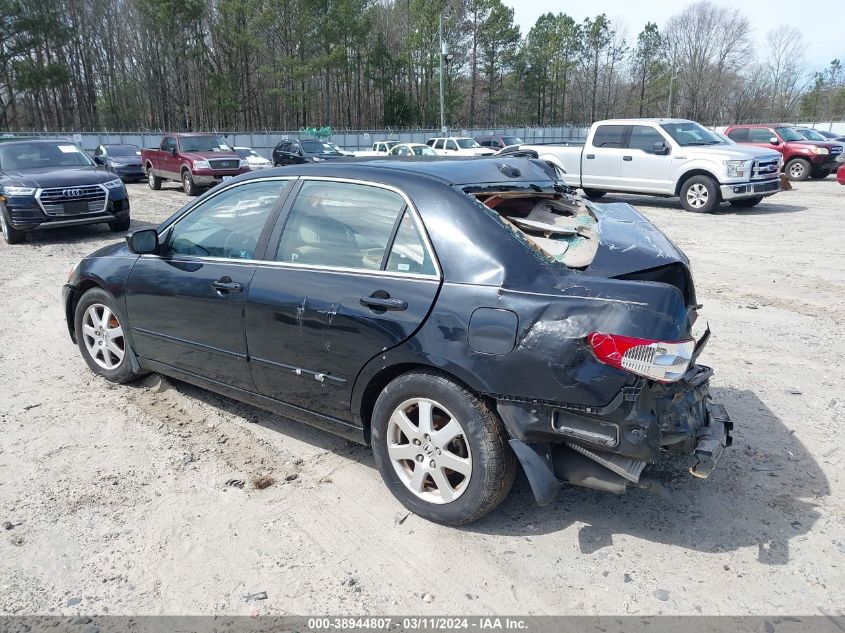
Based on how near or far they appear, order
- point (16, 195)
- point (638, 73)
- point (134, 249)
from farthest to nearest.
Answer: point (638, 73), point (16, 195), point (134, 249)

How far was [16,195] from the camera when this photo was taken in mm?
10477

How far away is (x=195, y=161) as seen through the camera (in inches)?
724

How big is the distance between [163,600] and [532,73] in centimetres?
7976

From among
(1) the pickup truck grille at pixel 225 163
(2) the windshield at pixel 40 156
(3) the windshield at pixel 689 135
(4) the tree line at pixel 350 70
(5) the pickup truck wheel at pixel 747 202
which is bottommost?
(5) the pickup truck wheel at pixel 747 202

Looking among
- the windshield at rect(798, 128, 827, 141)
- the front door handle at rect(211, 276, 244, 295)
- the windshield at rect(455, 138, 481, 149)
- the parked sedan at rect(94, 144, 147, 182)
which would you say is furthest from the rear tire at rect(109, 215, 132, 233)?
the windshield at rect(798, 128, 827, 141)

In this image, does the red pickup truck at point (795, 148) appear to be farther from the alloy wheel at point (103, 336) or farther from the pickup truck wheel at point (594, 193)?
the alloy wheel at point (103, 336)

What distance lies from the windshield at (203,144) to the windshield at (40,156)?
750cm

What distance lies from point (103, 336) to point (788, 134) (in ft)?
75.4

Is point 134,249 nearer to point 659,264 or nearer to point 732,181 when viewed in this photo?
point 659,264

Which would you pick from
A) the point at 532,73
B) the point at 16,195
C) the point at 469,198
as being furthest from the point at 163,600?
the point at 532,73

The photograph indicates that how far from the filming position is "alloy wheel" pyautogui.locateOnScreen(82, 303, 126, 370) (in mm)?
4785

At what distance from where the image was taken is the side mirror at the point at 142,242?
4188 mm

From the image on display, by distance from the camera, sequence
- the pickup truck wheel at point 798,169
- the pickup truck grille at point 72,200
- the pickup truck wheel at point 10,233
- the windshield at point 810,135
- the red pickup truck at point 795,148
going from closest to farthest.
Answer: the pickup truck grille at point 72,200
the pickup truck wheel at point 10,233
the red pickup truck at point 795,148
the pickup truck wheel at point 798,169
the windshield at point 810,135

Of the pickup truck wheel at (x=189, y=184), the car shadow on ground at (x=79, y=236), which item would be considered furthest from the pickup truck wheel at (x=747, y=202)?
the pickup truck wheel at (x=189, y=184)
